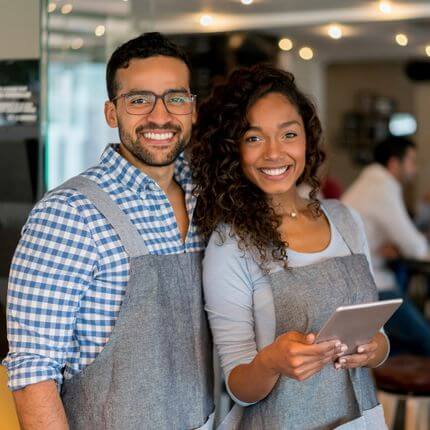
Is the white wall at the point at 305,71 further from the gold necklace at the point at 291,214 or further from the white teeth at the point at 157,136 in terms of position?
the white teeth at the point at 157,136

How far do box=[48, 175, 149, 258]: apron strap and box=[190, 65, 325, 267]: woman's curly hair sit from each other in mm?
240

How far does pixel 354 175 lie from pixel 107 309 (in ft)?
29.5

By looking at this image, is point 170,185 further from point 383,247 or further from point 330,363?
point 383,247

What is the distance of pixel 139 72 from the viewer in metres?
1.95

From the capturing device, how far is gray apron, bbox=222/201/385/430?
6.52 feet

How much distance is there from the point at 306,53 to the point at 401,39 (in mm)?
1144

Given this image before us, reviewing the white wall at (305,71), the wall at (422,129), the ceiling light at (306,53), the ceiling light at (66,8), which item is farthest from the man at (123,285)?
the wall at (422,129)

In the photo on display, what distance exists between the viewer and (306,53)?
707 centimetres

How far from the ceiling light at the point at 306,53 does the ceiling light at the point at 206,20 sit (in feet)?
7.76

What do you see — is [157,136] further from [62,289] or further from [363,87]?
[363,87]

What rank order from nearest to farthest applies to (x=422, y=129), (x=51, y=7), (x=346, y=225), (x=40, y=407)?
(x=40, y=407)
(x=346, y=225)
(x=51, y=7)
(x=422, y=129)

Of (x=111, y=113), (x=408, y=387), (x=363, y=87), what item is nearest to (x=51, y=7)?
(x=111, y=113)

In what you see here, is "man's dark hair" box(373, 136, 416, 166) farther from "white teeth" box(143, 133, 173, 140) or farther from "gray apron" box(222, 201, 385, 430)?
"white teeth" box(143, 133, 173, 140)

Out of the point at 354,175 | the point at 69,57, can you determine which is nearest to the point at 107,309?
the point at 69,57
